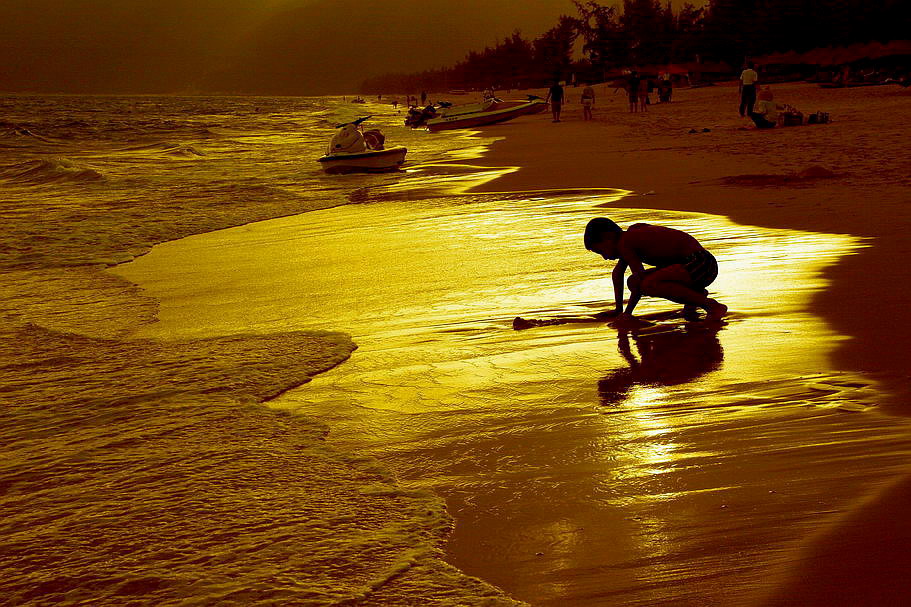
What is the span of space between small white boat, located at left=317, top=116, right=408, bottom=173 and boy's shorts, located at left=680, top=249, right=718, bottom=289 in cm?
1868

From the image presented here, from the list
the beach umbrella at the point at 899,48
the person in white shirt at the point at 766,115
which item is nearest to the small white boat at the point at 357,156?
the person in white shirt at the point at 766,115

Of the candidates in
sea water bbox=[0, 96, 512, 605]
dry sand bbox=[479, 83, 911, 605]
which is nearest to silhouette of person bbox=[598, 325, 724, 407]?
dry sand bbox=[479, 83, 911, 605]

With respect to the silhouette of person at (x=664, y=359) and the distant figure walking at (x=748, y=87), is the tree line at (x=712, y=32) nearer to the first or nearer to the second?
the distant figure walking at (x=748, y=87)

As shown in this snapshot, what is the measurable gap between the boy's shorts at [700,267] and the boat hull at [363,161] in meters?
18.7

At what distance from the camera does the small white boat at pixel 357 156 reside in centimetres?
2441

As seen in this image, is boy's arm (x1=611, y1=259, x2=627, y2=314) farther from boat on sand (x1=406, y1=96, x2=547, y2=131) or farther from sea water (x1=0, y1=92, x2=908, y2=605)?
boat on sand (x1=406, y1=96, x2=547, y2=131)

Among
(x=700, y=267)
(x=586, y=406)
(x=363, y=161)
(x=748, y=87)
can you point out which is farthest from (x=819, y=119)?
(x=586, y=406)

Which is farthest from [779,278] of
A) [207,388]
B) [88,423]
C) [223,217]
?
[223,217]

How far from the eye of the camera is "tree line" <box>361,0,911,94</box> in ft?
191

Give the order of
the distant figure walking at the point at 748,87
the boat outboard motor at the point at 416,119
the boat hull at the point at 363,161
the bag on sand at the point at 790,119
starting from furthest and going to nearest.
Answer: the boat outboard motor at the point at 416,119 < the distant figure walking at the point at 748,87 < the boat hull at the point at 363,161 < the bag on sand at the point at 790,119

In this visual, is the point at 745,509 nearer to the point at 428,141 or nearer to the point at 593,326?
the point at 593,326

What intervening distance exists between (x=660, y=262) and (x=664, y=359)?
43.3 inches

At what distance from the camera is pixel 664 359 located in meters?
5.60

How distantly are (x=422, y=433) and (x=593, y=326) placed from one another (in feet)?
7.62
